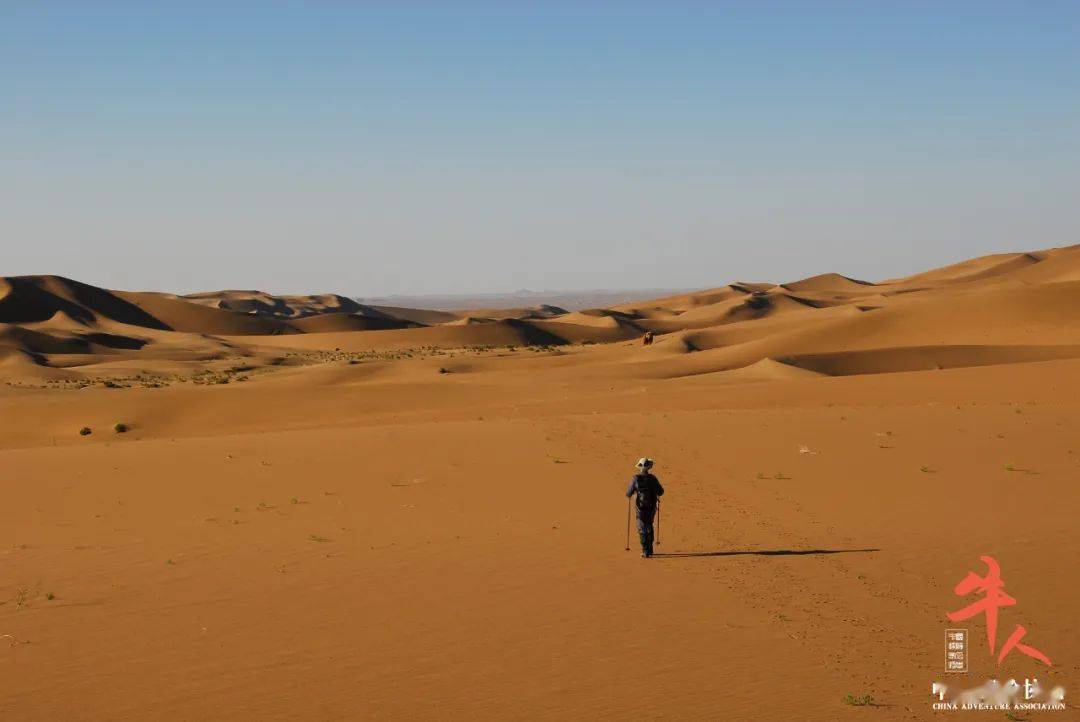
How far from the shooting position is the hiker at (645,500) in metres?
11.6

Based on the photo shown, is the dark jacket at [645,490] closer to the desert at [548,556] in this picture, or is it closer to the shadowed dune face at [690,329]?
the desert at [548,556]

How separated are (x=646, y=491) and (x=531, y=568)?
152 cm

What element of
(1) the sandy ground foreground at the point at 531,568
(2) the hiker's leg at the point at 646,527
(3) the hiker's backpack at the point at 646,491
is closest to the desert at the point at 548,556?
(1) the sandy ground foreground at the point at 531,568

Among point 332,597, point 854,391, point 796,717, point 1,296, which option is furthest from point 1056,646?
point 1,296

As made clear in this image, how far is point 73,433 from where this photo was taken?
29.9 meters

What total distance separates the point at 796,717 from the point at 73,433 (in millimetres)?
26808

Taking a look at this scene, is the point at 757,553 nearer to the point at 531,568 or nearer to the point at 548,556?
the point at 548,556

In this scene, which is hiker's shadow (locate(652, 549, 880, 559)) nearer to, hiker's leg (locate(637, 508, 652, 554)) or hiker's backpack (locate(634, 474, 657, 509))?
hiker's leg (locate(637, 508, 652, 554))

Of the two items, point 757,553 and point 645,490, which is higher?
point 645,490

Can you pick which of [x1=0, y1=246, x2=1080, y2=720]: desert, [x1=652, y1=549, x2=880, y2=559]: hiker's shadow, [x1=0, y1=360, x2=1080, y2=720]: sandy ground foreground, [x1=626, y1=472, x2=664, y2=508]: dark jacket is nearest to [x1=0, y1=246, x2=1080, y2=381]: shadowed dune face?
[x1=0, y1=246, x2=1080, y2=720]: desert

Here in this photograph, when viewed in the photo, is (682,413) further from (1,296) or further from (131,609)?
(1,296)

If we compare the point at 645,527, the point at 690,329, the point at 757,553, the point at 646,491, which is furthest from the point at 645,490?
the point at 690,329

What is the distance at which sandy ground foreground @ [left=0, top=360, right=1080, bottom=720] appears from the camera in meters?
8.11

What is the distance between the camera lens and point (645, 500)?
38.5 feet
